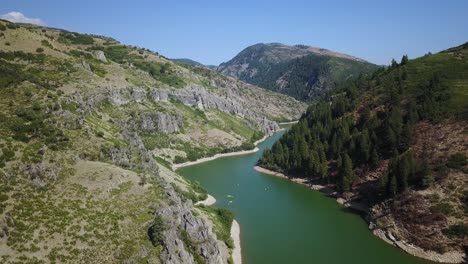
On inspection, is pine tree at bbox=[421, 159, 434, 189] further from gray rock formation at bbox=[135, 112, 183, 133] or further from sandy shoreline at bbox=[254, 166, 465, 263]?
gray rock formation at bbox=[135, 112, 183, 133]

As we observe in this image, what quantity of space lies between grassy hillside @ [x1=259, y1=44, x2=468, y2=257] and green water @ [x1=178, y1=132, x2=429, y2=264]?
280 inches

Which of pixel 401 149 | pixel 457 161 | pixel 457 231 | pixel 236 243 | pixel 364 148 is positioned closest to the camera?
pixel 457 231

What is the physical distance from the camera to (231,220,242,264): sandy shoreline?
3230 inches

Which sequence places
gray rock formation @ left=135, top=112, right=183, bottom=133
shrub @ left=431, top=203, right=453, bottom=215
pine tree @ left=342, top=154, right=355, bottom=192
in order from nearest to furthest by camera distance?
1. shrub @ left=431, top=203, right=453, bottom=215
2. pine tree @ left=342, top=154, right=355, bottom=192
3. gray rock formation @ left=135, top=112, right=183, bottom=133

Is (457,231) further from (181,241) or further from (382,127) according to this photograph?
(181,241)

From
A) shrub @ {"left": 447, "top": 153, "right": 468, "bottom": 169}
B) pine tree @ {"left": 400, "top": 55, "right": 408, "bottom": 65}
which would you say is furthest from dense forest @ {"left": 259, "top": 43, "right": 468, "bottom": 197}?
shrub @ {"left": 447, "top": 153, "right": 468, "bottom": 169}

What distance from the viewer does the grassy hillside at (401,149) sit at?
9344 centimetres

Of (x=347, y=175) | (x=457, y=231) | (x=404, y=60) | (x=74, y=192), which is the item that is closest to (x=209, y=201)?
(x=347, y=175)

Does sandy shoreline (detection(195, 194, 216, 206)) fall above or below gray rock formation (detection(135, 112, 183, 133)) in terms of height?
below

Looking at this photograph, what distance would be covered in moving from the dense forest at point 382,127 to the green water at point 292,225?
11594 mm

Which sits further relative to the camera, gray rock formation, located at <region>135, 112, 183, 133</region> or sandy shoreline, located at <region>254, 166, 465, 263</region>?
gray rock formation, located at <region>135, 112, 183, 133</region>

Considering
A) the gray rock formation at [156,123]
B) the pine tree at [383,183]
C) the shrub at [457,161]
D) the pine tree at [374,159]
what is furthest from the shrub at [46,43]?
the shrub at [457,161]

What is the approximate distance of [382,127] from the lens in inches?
5384

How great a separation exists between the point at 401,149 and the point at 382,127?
17164mm
